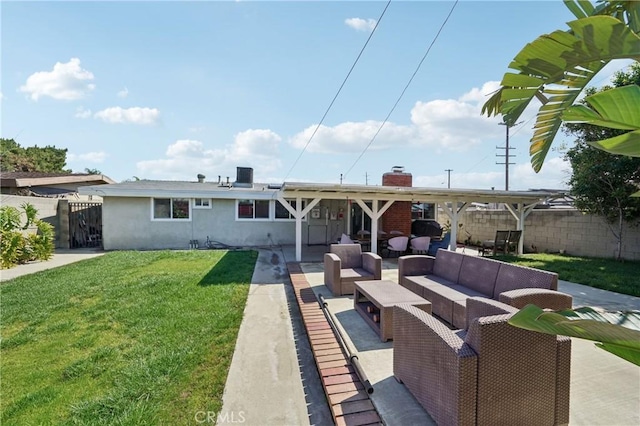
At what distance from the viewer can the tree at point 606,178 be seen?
9703 mm

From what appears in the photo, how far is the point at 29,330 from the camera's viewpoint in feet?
15.5

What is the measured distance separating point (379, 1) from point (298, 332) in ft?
21.7

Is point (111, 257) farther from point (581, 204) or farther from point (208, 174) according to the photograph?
point (581, 204)

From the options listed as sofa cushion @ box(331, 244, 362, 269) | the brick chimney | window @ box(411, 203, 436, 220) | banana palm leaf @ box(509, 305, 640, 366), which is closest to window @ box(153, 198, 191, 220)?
the brick chimney

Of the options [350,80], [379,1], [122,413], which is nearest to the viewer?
[122,413]

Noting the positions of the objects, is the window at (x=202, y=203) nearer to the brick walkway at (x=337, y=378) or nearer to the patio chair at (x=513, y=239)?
the brick walkway at (x=337, y=378)

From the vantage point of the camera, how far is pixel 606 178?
10.1m

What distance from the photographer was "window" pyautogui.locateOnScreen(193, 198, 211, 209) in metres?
13.3

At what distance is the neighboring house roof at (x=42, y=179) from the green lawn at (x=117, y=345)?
8.25m

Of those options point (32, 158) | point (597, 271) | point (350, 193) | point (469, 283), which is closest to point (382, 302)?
point (469, 283)

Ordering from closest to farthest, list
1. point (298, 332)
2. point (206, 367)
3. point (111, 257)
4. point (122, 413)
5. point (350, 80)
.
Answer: point (122, 413) → point (206, 367) → point (298, 332) → point (350, 80) → point (111, 257)

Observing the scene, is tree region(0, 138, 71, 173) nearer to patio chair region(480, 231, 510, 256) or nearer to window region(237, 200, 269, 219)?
window region(237, 200, 269, 219)

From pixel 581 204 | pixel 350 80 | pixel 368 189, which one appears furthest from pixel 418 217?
pixel 350 80

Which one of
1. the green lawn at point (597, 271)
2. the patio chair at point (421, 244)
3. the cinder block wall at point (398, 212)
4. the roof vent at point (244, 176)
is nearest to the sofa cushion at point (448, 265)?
the green lawn at point (597, 271)
